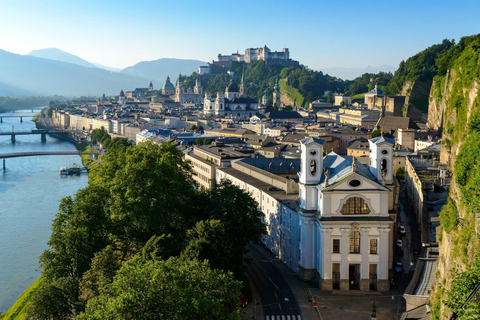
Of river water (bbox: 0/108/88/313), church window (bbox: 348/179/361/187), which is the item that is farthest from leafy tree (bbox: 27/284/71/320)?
church window (bbox: 348/179/361/187)

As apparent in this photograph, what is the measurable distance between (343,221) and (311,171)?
2147mm

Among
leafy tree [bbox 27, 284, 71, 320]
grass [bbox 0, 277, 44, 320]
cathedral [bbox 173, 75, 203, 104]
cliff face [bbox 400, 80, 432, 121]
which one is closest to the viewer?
leafy tree [bbox 27, 284, 71, 320]

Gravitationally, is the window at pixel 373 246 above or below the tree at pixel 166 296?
below

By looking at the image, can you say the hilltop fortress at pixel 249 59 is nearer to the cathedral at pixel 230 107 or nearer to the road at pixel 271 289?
the cathedral at pixel 230 107

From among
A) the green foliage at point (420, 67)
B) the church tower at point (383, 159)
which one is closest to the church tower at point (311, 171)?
the church tower at point (383, 159)

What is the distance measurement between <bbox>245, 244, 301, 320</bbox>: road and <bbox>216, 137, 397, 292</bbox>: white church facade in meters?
0.91

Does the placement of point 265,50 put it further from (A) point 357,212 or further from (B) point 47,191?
(A) point 357,212

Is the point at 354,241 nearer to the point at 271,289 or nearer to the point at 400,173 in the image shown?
the point at 271,289

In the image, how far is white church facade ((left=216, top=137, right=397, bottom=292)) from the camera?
66.9 feet

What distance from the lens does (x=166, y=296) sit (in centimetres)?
1352

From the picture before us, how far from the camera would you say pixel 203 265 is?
603 inches

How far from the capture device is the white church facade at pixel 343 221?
2039cm

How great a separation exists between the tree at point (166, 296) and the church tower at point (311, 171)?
7096mm

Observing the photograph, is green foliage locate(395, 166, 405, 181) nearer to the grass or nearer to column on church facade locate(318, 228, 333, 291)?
column on church facade locate(318, 228, 333, 291)
